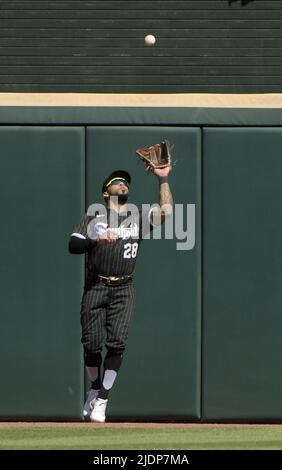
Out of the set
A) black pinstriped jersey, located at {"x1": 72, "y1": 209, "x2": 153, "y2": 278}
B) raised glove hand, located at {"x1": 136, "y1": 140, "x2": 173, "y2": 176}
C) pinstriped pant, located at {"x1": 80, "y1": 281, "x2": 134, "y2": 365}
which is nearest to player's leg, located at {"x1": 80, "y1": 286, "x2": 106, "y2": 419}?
pinstriped pant, located at {"x1": 80, "y1": 281, "x2": 134, "y2": 365}

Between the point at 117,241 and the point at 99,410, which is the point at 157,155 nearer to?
the point at 117,241

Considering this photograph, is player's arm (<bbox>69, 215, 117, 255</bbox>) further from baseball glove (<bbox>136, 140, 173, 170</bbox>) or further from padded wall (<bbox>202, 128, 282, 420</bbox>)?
padded wall (<bbox>202, 128, 282, 420</bbox>)

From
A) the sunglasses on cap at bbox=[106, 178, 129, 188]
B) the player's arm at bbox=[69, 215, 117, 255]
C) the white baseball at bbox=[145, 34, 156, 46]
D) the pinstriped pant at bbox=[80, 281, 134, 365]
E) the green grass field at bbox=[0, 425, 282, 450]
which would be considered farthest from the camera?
the white baseball at bbox=[145, 34, 156, 46]

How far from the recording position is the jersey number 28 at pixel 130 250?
32.7ft

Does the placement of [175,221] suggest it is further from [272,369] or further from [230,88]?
[230,88]

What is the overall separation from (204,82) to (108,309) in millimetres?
4814

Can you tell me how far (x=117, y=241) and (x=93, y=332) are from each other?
2.46ft

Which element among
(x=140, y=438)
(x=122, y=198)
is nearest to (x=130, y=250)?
(x=122, y=198)

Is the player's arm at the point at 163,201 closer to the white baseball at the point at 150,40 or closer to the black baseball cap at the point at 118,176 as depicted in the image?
the black baseball cap at the point at 118,176

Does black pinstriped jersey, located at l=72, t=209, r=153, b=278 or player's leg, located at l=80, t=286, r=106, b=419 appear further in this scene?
player's leg, located at l=80, t=286, r=106, b=419

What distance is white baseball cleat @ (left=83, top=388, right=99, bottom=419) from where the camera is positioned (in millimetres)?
10203

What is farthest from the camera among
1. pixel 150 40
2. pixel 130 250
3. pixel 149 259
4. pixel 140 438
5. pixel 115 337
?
pixel 150 40

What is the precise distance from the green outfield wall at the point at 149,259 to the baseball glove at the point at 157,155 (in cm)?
12

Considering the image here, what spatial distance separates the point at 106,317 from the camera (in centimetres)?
1010
